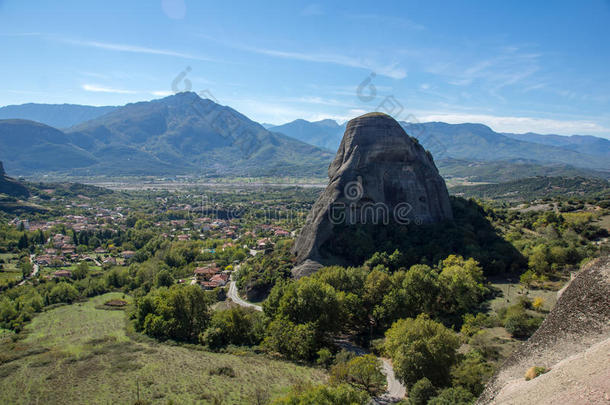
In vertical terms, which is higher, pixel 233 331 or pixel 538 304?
pixel 538 304

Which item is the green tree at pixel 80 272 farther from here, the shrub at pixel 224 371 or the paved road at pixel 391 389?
the paved road at pixel 391 389

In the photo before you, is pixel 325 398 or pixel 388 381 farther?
pixel 388 381

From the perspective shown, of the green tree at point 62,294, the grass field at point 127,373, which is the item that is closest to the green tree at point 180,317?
the grass field at point 127,373

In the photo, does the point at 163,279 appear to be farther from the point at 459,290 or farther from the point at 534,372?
the point at 534,372

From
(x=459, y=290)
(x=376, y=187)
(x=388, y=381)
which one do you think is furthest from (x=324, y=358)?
(x=376, y=187)

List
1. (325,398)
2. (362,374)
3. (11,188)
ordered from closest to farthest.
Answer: (325,398), (362,374), (11,188)

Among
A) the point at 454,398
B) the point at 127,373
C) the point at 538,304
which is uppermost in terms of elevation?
the point at 538,304
